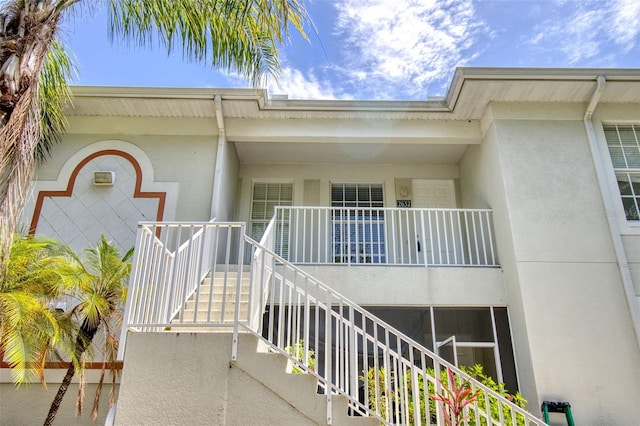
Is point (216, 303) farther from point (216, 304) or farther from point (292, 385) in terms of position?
point (292, 385)

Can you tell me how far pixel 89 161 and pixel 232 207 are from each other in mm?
2827

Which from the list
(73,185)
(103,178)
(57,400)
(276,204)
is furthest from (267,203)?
(57,400)

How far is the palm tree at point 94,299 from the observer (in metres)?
5.19

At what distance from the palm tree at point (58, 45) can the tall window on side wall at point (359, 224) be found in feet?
12.4

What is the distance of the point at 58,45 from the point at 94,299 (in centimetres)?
310

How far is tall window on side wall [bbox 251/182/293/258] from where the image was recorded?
9.08 m

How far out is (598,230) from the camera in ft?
22.3

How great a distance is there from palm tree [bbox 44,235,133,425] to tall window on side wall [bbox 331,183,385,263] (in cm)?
415

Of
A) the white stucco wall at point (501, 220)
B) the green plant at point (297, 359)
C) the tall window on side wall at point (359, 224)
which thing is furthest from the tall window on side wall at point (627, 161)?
the green plant at point (297, 359)

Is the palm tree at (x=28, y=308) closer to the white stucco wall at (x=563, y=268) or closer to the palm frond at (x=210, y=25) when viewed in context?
the palm frond at (x=210, y=25)

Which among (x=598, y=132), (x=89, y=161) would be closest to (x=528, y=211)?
(x=598, y=132)

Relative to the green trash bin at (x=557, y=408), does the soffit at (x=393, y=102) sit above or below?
above

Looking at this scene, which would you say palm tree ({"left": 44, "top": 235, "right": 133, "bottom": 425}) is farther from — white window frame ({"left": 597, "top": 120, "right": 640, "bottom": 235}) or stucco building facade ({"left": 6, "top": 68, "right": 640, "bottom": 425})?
white window frame ({"left": 597, "top": 120, "right": 640, "bottom": 235})

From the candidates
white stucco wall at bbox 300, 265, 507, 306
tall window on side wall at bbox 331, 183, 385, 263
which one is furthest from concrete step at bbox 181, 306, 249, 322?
tall window on side wall at bbox 331, 183, 385, 263
